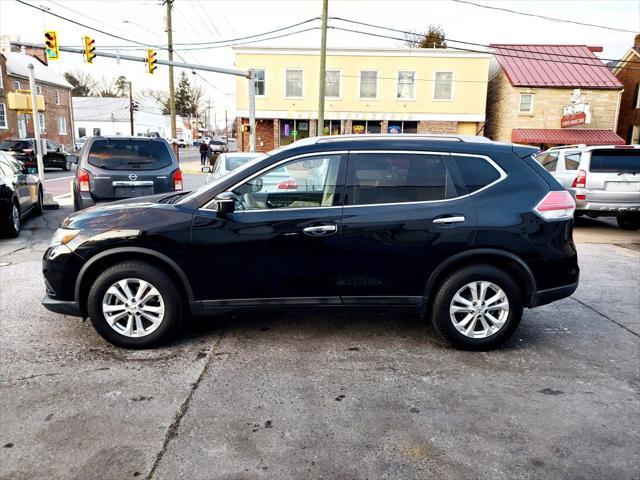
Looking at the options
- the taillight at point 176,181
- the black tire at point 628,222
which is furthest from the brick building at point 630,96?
the taillight at point 176,181

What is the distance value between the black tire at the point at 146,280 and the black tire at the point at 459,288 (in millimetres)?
2188

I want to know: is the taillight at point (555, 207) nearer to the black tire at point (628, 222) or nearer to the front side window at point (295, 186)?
the front side window at point (295, 186)

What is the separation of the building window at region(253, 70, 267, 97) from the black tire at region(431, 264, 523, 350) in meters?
31.1

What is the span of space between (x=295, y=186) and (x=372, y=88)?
3085 centimetres

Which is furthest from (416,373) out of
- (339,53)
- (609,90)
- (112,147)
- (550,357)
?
(609,90)

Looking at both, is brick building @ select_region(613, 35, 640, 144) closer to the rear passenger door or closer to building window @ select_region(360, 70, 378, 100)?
building window @ select_region(360, 70, 378, 100)

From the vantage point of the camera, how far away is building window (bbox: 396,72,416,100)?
32938mm

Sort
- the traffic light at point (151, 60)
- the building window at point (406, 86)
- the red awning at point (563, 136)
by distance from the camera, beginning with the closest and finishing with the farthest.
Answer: the traffic light at point (151, 60) → the red awning at point (563, 136) → the building window at point (406, 86)

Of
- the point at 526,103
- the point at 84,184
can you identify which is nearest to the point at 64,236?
the point at 84,184

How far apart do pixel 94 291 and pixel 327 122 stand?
31570mm

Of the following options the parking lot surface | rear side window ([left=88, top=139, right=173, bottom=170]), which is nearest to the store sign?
rear side window ([left=88, top=139, right=173, bottom=170])

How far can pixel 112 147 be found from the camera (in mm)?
8641

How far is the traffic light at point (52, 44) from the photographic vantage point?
18031 millimetres

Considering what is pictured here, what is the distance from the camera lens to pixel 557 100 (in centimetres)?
3120
